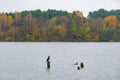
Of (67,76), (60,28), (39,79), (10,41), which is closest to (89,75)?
(67,76)

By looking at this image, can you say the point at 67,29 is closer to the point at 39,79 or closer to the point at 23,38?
the point at 23,38

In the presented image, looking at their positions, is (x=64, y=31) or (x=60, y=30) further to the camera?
(x=64, y=31)

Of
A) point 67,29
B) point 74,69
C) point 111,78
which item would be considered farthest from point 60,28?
point 111,78

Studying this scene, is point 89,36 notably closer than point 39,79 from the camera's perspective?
No

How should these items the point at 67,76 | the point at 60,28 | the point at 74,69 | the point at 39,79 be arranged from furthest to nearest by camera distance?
the point at 60,28, the point at 74,69, the point at 67,76, the point at 39,79

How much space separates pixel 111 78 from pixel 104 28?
132 m

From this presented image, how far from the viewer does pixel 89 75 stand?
6153 cm

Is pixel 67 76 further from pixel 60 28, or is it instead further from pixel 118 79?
pixel 60 28

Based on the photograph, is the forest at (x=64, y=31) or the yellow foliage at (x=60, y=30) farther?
the forest at (x=64, y=31)

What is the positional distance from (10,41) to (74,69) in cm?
12938

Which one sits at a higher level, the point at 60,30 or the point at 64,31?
the point at 60,30

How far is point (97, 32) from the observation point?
18712 centimetres

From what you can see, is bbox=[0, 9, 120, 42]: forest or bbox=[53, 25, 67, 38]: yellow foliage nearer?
bbox=[53, 25, 67, 38]: yellow foliage

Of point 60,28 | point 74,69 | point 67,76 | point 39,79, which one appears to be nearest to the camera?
point 39,79
